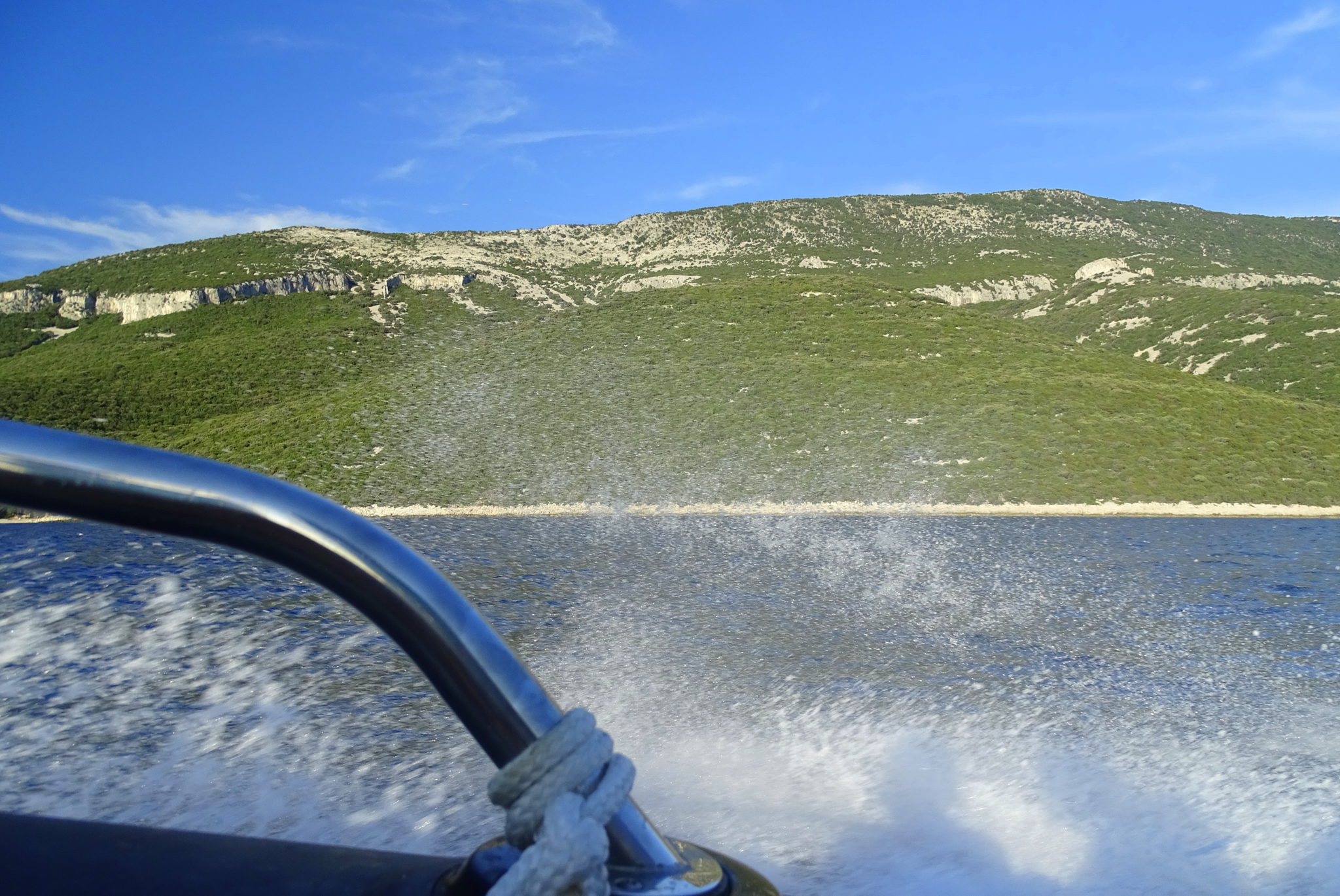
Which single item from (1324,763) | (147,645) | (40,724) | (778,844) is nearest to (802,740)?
(778,844)

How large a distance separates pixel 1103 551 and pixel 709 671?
10.2 m

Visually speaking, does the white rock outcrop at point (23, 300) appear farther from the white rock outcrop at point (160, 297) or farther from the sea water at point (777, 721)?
the sea water at point (777, 721)

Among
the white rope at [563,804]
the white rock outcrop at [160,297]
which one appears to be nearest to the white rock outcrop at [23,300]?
the white rock outcrop at [160,297]

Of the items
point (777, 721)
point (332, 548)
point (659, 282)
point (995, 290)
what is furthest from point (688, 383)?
point (995, 290)

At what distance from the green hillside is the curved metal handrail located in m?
23.7

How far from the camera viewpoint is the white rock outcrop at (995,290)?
87.2 meters

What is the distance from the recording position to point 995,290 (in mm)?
89188

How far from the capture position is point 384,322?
60.8 metres

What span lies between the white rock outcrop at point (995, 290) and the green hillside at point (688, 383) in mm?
3900

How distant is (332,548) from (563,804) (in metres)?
0.26

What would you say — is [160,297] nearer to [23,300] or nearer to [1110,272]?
[23,300]

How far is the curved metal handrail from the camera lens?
0.59 m

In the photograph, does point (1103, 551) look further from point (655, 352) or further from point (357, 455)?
point (655, 352)

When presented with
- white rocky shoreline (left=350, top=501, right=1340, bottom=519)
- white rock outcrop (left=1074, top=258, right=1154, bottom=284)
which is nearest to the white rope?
white rocky shoreline (left=350, top=501, right=1340, bottom=519)
